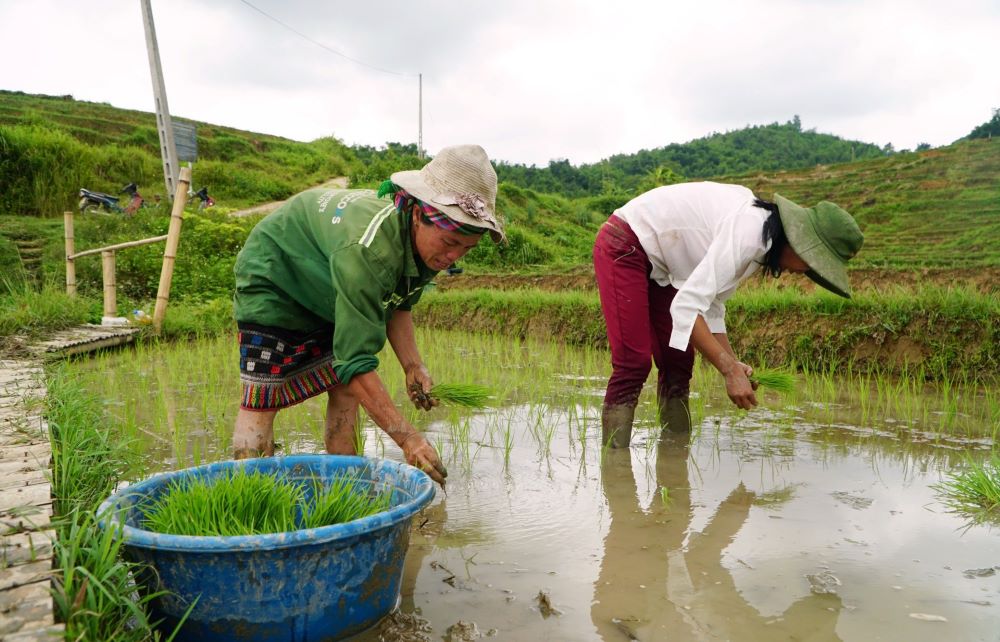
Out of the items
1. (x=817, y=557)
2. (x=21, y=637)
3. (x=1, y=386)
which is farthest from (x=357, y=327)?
(x=1, y=386)

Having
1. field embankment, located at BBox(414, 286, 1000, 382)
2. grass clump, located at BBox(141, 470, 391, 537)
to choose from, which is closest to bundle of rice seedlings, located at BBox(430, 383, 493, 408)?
grass clump, located at BBox(141, 470, 391, 537)

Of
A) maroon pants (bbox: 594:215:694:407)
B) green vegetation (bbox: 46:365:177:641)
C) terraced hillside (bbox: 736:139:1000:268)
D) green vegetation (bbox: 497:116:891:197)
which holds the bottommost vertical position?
green vegetation (bbox: 46:365:177:641)

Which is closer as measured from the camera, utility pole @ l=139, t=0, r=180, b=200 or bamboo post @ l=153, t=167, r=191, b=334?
bamboo post @ l=153, t=167, r=191, b=334

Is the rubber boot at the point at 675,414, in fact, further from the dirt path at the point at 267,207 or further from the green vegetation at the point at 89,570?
the dirt path at the point at 267,207

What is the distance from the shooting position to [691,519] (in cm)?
237

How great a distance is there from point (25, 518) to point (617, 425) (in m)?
2.14

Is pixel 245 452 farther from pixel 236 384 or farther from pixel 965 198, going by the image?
pixel 965 198

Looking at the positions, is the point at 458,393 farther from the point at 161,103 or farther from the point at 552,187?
the point at 552,187

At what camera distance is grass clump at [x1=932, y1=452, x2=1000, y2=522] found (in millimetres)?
2297

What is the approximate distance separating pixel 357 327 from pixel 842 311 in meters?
4.08

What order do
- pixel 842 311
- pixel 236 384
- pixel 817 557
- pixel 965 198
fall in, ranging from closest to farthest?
pixel 817 557, pixel 236 384, pixel 842 311, pixel 965 198

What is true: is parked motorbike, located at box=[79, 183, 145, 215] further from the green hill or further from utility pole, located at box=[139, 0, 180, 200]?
utility pole, located at box=[139, 0, 180, 200]

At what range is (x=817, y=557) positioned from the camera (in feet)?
6.72

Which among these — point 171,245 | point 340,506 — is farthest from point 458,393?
point 171,245
